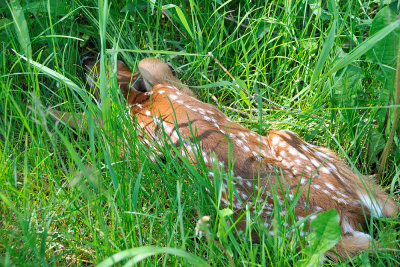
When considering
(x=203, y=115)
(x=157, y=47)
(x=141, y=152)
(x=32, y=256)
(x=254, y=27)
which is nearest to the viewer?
(x=32, y=256)

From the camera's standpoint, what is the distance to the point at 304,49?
10.4 feet

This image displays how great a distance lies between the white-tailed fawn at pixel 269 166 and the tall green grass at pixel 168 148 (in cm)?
9

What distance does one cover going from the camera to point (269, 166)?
8.09 ft

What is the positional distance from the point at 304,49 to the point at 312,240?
1.79 metres

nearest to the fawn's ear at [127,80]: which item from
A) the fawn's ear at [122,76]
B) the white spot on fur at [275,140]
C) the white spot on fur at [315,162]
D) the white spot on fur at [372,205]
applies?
the fawn's ear at [122,76]

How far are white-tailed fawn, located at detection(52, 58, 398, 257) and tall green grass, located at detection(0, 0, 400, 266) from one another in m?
0.09

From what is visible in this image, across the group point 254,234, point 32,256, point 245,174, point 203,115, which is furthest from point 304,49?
point 32,256

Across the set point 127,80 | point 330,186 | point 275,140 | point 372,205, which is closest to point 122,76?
point 127,80

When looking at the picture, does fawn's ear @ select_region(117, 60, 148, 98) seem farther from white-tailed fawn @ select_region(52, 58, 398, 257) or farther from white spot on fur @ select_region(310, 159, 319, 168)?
white spot on fur @ select_region(310, 159, 319, 168)

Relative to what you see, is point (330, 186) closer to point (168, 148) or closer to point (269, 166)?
point (269, 166)

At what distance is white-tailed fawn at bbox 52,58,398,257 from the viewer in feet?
7.25

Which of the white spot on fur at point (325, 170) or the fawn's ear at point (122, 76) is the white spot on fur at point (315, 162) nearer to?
the white spot on fur at point (325, 170)

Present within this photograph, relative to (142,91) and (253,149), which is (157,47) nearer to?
(142,91)

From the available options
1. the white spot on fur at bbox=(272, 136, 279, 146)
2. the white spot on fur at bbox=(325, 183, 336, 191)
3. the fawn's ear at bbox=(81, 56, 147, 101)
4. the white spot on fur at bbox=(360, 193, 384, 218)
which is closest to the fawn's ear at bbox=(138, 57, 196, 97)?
the fawn's ear at bbox=(81, 56, 147, 101)
